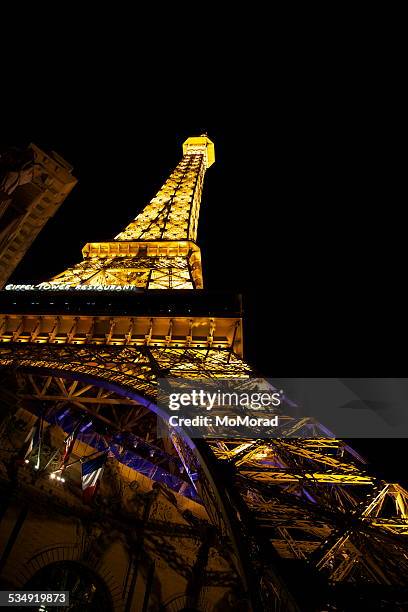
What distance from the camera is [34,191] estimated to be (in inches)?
402

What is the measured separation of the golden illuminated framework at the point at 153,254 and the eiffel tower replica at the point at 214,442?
12 cm

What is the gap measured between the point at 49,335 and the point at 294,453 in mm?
12922

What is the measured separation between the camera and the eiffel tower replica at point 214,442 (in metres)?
5.38

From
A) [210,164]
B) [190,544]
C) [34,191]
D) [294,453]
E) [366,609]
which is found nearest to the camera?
[366,609]

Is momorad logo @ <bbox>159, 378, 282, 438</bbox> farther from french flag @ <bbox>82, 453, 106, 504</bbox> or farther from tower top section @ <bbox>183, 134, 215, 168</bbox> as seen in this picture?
tower top section @ <bbox>183, 134, 215, 168</bbox>

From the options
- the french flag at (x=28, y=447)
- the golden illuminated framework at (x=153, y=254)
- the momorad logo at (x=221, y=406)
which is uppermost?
the golden illuminated framework at (x=153, y=254)

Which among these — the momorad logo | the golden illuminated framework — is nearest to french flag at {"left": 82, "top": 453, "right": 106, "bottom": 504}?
the momorad logo

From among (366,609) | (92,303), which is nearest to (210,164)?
(92,303)

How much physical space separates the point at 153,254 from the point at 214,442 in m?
24.2

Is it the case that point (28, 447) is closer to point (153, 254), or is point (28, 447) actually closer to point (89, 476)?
point (89, 476)

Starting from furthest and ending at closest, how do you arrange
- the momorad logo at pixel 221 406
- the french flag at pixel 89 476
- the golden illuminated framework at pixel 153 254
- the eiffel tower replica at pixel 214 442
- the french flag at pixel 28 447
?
1. the golden illuminated framework at pixel 153 254
2. the french flag at pixel 28 447
3. the french flag at pixel 89 476
4. the momorad logo at pixel 221 406
5. the eiffel tower replica at pixel 214 442

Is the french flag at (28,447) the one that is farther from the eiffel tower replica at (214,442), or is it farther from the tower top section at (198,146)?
the tower top section at (198,146)

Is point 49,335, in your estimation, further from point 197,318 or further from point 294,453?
point 294,453

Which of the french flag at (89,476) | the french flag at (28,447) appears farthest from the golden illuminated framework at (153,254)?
the french flag at (89,476)
